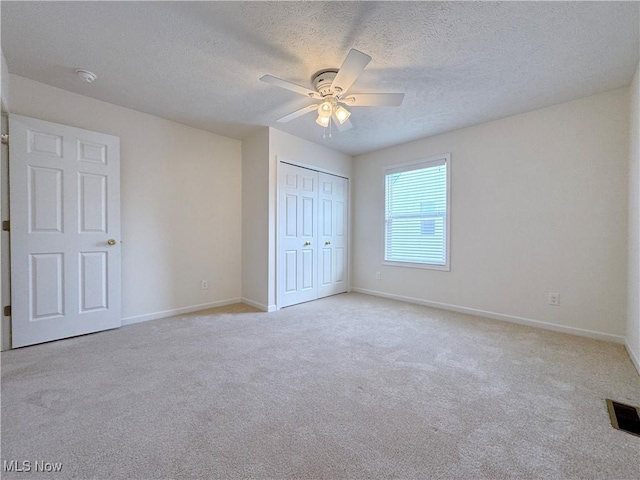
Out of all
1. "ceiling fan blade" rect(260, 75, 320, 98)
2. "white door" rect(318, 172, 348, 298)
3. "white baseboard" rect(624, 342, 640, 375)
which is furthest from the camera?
"white door" rect(318, 172, 348, 298)

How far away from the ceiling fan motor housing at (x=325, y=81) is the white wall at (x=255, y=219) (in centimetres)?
147

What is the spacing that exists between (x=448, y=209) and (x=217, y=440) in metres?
3.68

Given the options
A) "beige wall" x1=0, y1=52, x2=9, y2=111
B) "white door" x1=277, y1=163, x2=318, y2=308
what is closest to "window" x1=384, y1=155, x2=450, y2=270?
"white door" x1=277, y1=163, x2=318, y2=308

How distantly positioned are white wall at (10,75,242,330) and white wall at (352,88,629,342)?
2.94m

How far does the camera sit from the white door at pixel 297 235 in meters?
3.85

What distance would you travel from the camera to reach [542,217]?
3082 millimetres

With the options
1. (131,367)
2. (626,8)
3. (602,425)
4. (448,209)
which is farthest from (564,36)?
(131,367)

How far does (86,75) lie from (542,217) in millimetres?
4840

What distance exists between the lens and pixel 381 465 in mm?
1242

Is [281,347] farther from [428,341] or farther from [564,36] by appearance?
[564,36]

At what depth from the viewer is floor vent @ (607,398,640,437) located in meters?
1.49

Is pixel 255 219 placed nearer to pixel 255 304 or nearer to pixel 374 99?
pixel 255 304

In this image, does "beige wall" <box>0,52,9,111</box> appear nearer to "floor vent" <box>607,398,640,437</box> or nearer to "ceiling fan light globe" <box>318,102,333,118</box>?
"ceiling fan light globe" <box>318,102,333,118</box>

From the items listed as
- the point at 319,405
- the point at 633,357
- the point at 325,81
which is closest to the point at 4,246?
the point at 319,405
